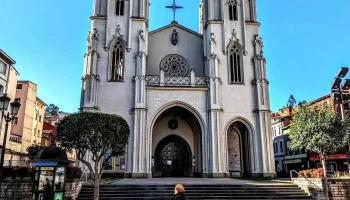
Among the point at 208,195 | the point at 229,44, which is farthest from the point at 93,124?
the point at 229,44

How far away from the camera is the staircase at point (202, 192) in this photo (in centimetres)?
1559

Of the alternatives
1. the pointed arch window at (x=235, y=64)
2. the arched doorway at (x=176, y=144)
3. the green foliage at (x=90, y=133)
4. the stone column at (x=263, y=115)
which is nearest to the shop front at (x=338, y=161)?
the stone column at (x=263, y=115)

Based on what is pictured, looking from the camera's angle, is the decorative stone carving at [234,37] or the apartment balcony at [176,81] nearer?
the apartment balcony at [176,81]

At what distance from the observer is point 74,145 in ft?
43.6

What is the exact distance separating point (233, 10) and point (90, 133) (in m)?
22.8

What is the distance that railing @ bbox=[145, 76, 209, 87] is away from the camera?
2705cm

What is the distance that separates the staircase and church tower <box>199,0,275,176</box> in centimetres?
812

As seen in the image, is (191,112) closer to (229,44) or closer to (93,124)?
(229,44)

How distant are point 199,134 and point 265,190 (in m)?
12.6

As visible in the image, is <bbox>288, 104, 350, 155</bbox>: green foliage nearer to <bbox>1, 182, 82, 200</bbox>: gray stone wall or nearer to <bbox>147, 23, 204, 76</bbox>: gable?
<bbox>1, 182, 82, 200</bbox>: gray stone wall

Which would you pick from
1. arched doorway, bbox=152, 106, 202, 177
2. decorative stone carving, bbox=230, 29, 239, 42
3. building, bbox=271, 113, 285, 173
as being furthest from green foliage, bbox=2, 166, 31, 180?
building, bbox=271, 113, 285, 173

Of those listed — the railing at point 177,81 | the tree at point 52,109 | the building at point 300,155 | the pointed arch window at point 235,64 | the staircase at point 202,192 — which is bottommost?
the staircase at point 202,192

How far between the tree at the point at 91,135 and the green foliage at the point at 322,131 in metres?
10.8

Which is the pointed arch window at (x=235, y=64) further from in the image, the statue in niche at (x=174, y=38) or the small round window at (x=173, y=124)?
the small round window at (x=173, y=124)
